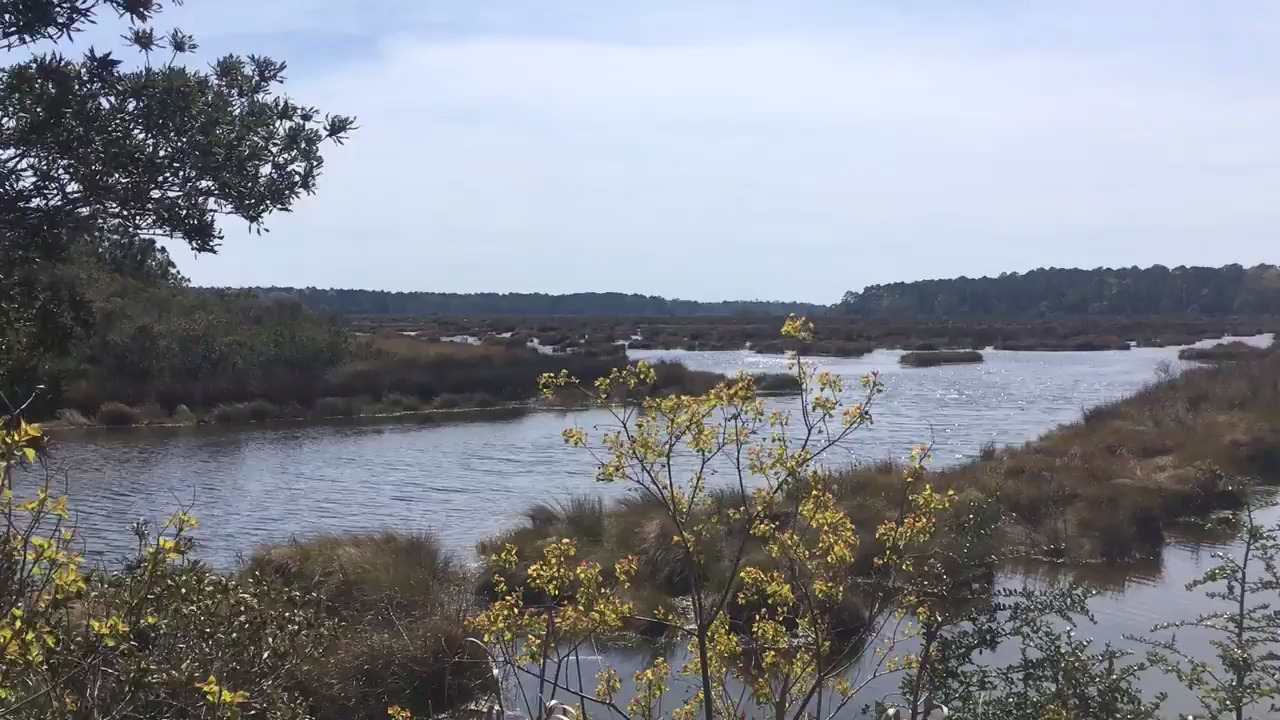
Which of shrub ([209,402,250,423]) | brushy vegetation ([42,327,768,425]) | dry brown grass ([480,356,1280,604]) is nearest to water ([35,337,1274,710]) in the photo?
dry brown grass ([480,356,1280,604])

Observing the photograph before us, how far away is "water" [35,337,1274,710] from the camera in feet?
44.3

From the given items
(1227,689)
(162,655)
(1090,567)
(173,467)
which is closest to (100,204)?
(162,655)

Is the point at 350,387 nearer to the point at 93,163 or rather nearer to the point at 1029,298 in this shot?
the point at 93,163

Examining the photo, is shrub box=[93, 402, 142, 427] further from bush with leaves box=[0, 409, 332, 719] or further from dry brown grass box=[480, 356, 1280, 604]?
bush with leaves box=[0, 409, 332, 719]

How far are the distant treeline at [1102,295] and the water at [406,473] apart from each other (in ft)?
336

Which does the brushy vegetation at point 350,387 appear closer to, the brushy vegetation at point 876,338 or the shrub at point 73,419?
the shrub at point 73,419

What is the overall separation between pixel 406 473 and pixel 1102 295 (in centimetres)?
12900

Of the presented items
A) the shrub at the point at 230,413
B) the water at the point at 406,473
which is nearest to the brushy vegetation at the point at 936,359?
the water at the point at 406,473

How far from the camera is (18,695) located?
4094 millimetres

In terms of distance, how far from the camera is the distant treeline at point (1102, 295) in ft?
423

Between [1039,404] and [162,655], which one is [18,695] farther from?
[1039,404]

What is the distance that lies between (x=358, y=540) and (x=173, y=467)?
1056cm

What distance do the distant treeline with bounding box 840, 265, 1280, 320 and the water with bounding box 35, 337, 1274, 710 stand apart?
10227 centimetres

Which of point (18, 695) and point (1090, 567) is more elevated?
point (18, 695)
